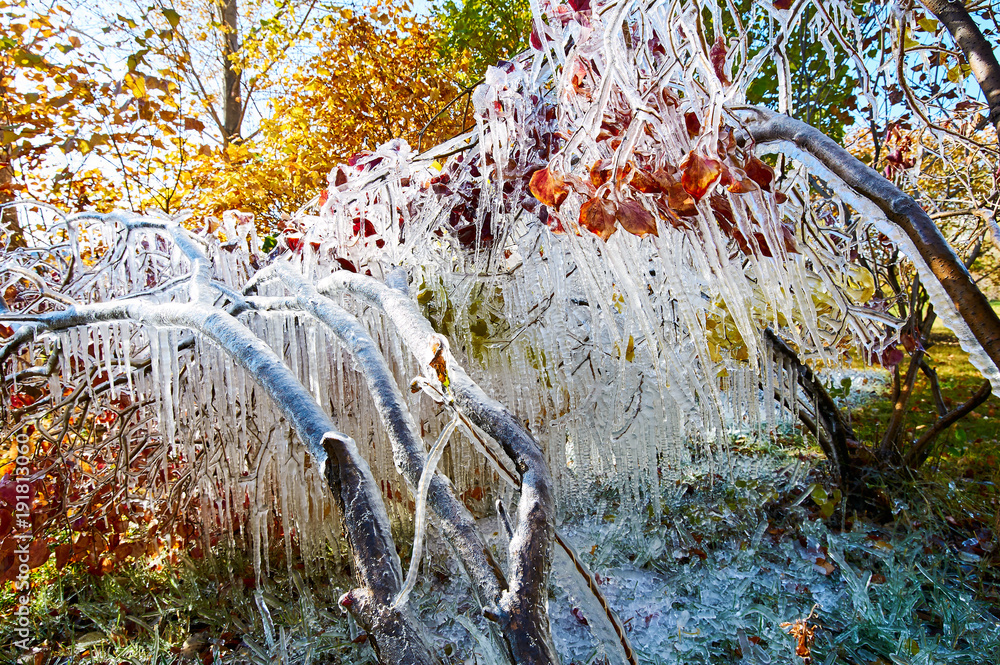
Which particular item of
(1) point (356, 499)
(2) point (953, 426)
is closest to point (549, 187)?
(1) point (356, 499)

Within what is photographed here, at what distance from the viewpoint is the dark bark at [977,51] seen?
4.09 feet

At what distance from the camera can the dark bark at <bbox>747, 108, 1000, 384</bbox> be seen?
822 millimetres

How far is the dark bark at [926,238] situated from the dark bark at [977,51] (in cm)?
68

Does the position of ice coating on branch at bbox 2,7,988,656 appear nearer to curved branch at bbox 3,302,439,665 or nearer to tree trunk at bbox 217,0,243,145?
curved branch at bbox 3,302,439,665

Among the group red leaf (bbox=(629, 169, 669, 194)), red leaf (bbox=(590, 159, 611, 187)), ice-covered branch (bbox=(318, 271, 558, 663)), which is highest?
red leaf (bbox=(590, 159, 611, 187))

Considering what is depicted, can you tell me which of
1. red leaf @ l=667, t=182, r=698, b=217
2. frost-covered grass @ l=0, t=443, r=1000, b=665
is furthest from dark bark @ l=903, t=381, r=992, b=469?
red leaf @ l=667, t=182, r=698, b=217

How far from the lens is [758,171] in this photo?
1.01 m

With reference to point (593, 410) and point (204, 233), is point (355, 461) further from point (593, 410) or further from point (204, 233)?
point (204, 233)

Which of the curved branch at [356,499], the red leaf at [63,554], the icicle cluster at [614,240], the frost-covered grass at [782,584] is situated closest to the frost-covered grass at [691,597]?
the frost-covered grass at [782,584]
